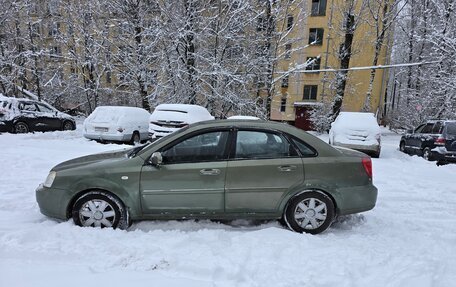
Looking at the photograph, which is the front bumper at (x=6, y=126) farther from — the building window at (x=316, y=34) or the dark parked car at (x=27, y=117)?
the building window at (x=316, y=34)

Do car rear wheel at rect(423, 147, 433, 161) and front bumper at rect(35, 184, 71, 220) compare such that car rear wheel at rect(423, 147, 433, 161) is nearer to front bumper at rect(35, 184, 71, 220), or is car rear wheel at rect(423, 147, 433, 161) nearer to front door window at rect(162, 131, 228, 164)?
front door window at rect(162, 131, 228, 164)

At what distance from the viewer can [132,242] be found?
358 centimetres

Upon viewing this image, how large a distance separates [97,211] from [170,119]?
6977mm

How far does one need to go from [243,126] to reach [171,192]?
4.26 feet

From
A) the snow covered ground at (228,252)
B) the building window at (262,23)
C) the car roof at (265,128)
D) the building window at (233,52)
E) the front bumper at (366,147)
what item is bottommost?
the snow covered ground at (228,252)

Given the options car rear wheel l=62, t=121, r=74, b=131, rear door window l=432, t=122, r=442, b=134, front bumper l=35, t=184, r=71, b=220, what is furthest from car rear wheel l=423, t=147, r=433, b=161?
car rear wheel l=62, t=121, r=74, b=131

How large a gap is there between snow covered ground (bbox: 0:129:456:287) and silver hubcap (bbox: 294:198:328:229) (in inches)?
7.5

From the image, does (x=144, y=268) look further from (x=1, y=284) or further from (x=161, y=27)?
(x=161, y=27)

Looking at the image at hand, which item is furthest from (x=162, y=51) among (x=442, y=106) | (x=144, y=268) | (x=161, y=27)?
(x=442, y=106)

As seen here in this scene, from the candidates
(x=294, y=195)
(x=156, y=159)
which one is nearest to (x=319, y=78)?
(x=294, y=195)

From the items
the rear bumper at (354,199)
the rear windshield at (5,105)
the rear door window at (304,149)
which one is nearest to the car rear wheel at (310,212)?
the rear bumper at (354,199)

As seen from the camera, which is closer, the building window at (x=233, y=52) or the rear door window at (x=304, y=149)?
the rear door window at (x=304, y=149)

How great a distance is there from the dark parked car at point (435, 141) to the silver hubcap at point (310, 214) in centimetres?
813

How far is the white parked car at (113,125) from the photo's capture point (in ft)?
37.6
